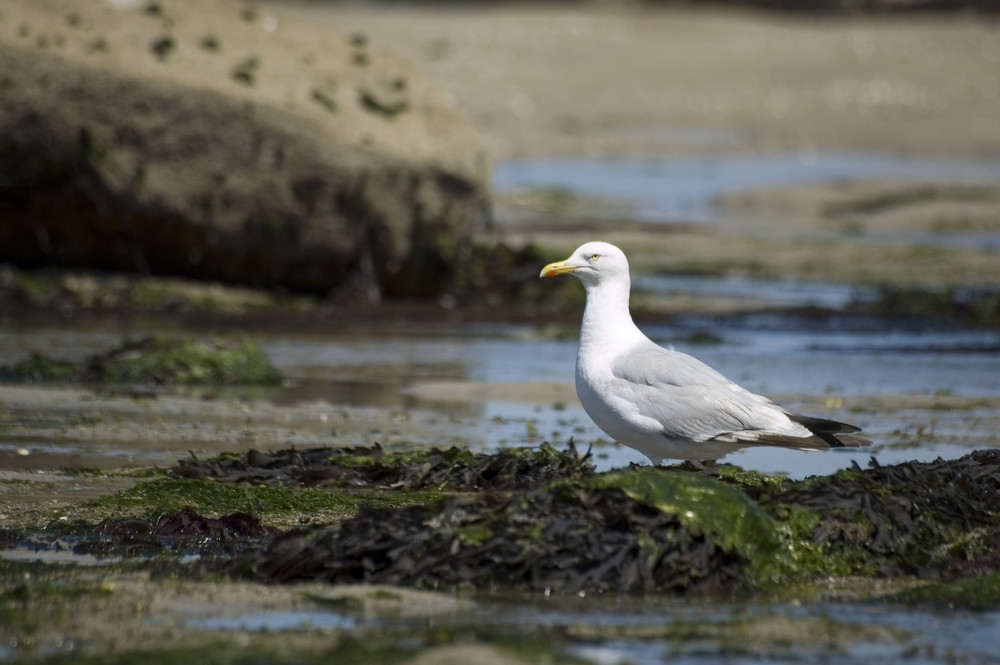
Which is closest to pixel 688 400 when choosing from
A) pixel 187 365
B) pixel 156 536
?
pixel 156 536

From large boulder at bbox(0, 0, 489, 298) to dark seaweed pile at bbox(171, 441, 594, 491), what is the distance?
20.6 feet

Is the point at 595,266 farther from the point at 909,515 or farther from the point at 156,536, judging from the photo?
the point at 156,536

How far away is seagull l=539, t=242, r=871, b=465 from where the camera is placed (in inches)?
249

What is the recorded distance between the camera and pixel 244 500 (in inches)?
248

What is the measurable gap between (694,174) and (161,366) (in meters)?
26.4

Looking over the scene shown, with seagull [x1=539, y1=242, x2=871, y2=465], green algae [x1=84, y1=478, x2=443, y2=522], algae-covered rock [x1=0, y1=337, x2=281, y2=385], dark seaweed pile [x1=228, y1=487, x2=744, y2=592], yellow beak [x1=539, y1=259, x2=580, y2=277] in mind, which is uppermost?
yellow beak [x1=539, y1=259, x2=580, y2=277]

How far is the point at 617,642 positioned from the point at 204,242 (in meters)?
9.35

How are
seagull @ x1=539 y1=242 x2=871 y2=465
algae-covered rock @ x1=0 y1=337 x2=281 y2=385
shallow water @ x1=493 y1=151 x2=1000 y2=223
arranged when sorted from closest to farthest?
seagull @ x1=539 y1=242 x2=871 y2=465 → algae-covered rock @ x1=0 y1=337 x2=281 y2=385 → shallow water @ x1=493 y1=151 x2=1000 y2=223

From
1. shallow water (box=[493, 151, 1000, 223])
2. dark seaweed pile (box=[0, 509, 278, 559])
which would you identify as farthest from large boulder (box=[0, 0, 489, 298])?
shallow water (box=[493, 151, 1000, 223])

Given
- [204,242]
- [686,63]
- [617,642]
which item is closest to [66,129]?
[204,242]

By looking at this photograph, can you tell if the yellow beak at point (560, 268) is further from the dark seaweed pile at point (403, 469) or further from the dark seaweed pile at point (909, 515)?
the dark seaweed pile at point (909, 515)

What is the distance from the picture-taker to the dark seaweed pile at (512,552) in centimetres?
509

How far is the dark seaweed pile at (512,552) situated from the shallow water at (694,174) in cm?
2020

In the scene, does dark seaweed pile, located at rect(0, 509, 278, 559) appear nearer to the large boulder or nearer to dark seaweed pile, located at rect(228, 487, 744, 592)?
dark seaweed pile, located at rect(228, 487, 744, 592)
